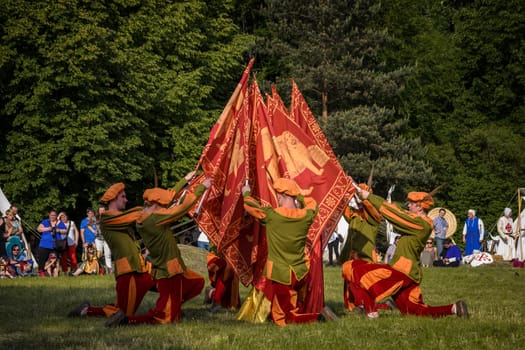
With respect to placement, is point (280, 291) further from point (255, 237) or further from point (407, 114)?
point (407, 114)

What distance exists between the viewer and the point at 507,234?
96.0 ft

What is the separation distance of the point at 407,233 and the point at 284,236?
1.75 metres

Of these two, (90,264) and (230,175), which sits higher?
(230,175)

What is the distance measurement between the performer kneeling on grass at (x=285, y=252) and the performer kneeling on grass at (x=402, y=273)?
75 cm

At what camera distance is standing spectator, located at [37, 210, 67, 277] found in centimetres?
2267

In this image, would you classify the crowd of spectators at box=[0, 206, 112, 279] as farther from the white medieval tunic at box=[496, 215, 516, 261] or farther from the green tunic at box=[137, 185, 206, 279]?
the white medieval tunic at box=[496, 215, 516, 261]

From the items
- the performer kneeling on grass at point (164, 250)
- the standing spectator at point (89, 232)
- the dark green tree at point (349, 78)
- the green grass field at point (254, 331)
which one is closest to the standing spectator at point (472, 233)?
the dark green tree at point (349, 78)

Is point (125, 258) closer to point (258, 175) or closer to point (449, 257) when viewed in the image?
point (258, 175)

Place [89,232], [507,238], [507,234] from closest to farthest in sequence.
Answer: [89,232]
[507,234]
[507,238]

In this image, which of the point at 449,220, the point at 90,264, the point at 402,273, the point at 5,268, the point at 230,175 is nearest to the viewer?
the point at 402,273

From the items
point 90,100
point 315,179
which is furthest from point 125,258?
point 90,100

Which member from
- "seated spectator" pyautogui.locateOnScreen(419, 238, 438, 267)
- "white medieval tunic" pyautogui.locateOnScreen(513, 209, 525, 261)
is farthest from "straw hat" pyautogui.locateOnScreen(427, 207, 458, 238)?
"white medieval tunic" pyautogui.locateOnScreen(513, 209, 525, 261)

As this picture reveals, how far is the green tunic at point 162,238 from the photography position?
11727 millimetres

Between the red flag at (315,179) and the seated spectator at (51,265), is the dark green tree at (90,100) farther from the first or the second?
the red flag at (315,179)
